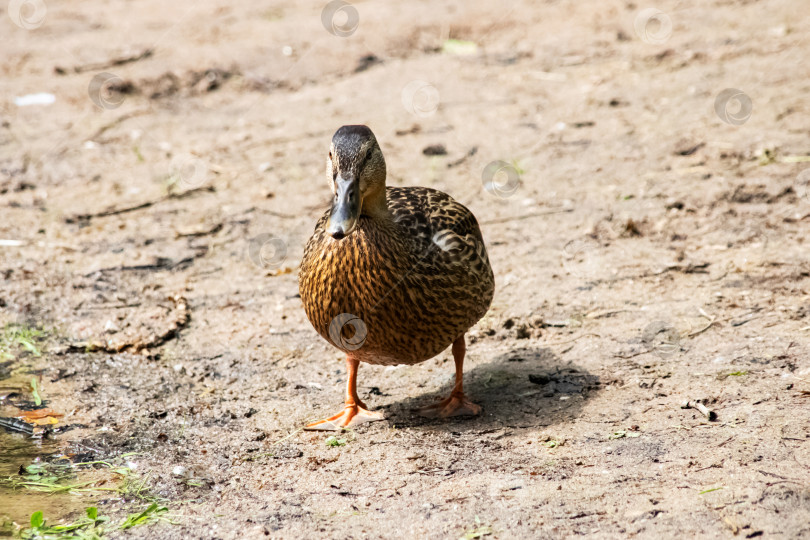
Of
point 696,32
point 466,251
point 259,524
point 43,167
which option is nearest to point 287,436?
point 259,524

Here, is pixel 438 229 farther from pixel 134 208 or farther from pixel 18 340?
pixel 134 208

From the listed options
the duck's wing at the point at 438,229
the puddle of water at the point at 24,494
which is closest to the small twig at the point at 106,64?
the duck's wing at the point at 438,229

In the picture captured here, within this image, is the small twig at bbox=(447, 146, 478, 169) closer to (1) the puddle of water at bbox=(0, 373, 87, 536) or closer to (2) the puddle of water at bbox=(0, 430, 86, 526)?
(1) the puddle of water at bbox=(0, 373, 87, 536)

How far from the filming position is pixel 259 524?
3.35m

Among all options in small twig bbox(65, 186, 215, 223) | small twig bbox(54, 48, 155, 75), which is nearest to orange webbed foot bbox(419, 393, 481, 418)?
small twig bbox(65, 186, 215, 223)

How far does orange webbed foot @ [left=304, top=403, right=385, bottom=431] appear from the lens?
4.22 meters

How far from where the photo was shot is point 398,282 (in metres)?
3.83

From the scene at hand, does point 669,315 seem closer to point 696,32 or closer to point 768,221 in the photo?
point 768,221

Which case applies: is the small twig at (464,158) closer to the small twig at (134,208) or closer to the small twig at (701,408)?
Result: the small twig at (134,208)

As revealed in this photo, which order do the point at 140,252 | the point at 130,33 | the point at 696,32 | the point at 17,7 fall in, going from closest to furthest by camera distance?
the point at 140,252 < the point at 696,32 < the point at 130,33 < the point at 17,7

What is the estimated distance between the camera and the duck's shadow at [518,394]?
4168mm

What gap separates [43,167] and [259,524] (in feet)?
16.9

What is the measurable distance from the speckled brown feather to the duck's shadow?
43 centimetres

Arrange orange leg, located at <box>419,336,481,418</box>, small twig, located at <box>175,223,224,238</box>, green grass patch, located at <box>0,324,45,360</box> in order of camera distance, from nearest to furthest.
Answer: orange leg, located at <box>419,336,481,418</box>
green grass patch, located at <box>0,324,45,360</box>
small twig, located at <box>175,223,224,238</box>
